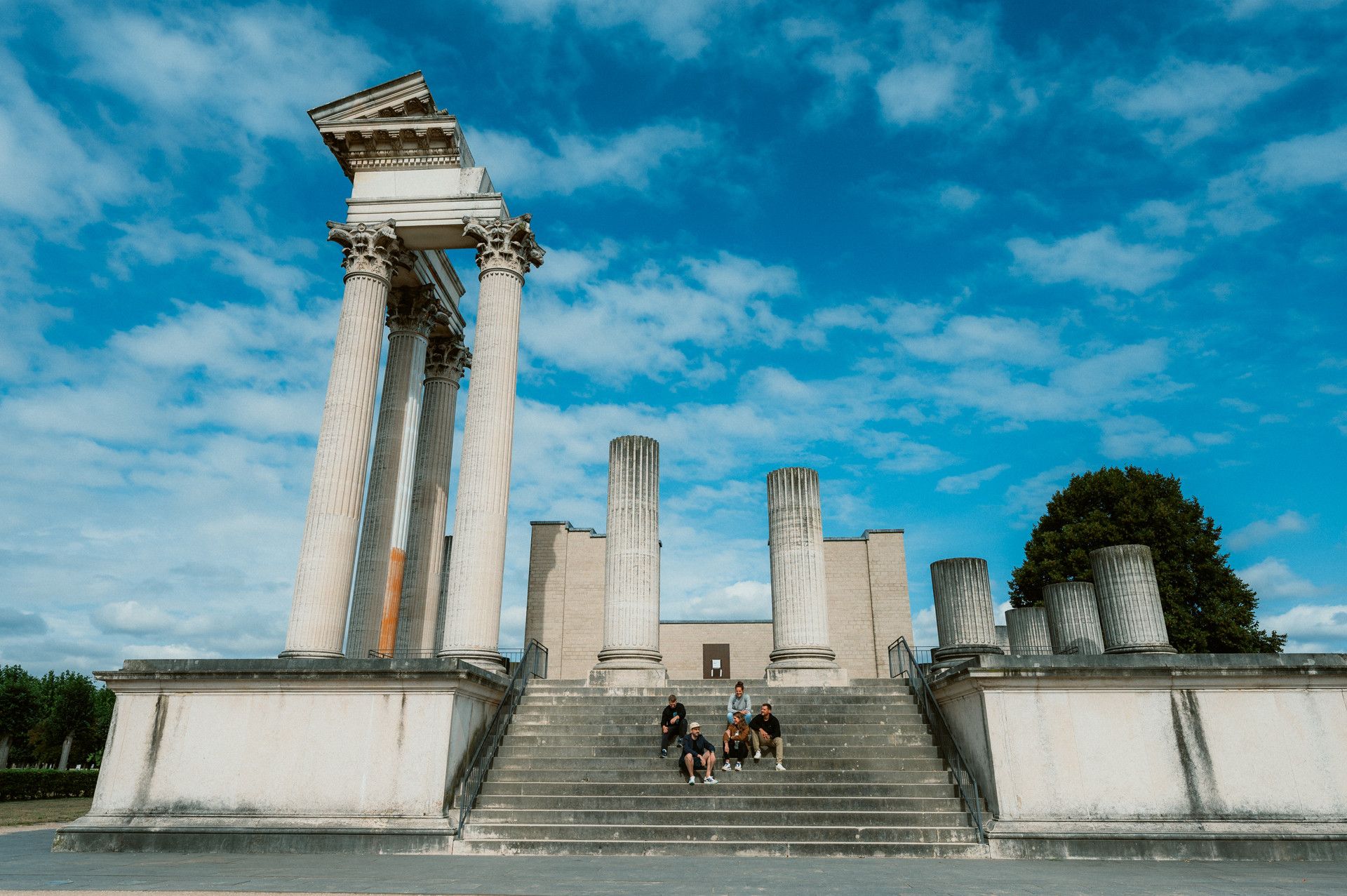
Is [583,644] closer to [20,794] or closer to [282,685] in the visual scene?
[282,685]

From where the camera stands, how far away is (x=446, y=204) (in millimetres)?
24750

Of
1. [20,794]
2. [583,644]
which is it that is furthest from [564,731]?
[20,794]

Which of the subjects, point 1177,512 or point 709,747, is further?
point 1177,512

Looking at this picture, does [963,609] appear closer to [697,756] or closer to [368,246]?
[697,756]

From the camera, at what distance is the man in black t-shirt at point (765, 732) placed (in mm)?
15328

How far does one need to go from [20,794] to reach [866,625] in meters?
39.6

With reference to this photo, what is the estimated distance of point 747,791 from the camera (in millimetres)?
14328

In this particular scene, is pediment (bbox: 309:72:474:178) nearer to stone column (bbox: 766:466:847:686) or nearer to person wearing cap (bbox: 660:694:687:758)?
stone column (bbox: 766:466:847:686)

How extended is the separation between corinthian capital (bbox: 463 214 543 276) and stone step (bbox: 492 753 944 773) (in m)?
14.6

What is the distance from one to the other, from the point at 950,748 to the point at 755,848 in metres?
4.72

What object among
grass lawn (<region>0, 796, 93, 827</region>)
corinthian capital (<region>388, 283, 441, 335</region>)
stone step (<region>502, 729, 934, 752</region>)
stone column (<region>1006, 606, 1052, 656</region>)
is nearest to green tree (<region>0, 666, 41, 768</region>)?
grass lawn (<region>0, 796, 93, 827</region>)

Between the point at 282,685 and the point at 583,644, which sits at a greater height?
the point at 583,644

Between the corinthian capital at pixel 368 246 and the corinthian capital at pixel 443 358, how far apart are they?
469 centimetres

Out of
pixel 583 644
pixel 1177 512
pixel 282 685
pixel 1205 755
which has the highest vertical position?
pixel 1177 512
